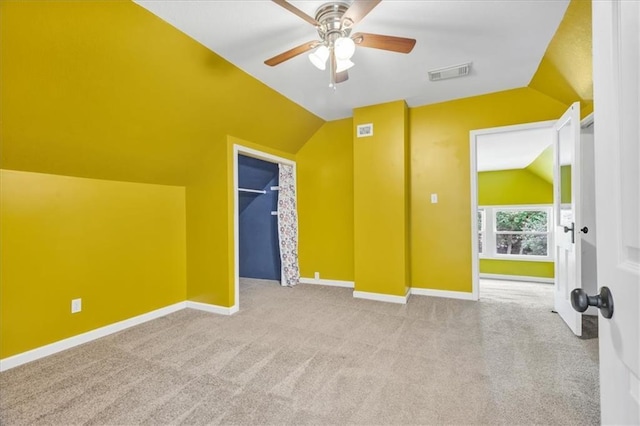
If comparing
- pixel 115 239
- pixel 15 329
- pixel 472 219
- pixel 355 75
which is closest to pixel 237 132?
pixel 355 75

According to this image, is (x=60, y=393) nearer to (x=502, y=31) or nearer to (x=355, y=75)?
(x=355, y=75)

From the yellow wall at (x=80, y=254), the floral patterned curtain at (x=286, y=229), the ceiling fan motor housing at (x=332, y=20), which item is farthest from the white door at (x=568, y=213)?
the yellow wall at (x=80, y=254)

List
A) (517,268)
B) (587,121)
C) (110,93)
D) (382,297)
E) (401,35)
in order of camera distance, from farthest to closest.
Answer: (517,268), (382,297), (587,121), (401,35), (110,93)

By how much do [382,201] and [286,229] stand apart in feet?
5.29

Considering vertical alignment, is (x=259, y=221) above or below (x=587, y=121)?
below

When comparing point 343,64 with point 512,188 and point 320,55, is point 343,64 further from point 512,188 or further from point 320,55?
point 512,188

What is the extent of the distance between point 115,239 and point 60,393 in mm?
1439

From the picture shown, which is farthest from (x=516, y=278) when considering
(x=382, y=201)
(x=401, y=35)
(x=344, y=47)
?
(x=344, y=47)

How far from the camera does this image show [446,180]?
3.73 m

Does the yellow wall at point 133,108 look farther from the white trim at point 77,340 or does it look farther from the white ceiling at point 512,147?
the white ceiling at point 512,147

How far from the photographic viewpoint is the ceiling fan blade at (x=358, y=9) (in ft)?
4.90

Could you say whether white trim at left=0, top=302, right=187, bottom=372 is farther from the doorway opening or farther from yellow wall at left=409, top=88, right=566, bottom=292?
the doorway opening

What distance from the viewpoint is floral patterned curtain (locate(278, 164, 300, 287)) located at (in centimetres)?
448

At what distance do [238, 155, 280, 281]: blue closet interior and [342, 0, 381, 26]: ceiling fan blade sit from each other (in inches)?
127
